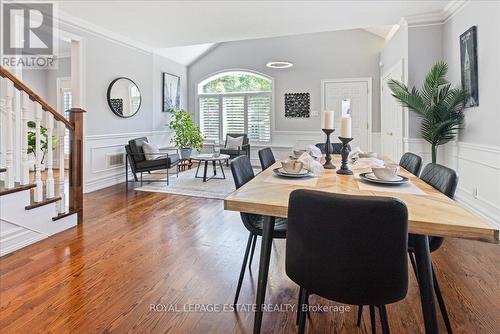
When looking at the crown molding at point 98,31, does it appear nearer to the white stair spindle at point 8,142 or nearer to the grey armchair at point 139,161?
the grey armchair at point 139,161

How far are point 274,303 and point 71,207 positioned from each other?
2.44 meters

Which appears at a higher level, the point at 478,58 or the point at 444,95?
the point at 478,58

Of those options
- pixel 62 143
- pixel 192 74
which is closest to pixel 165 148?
pixel 192 74

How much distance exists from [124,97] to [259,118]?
3.25 meters

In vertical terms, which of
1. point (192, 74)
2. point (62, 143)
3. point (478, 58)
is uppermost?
point (192, 74)

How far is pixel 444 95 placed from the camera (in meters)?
3.79

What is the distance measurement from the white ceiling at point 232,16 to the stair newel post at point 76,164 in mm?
1799

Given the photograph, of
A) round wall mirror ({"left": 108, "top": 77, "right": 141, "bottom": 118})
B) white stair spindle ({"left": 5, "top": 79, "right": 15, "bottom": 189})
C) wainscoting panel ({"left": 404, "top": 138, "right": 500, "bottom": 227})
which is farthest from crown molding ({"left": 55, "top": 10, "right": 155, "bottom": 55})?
wainscoting panel ({"left": 404, "top": 138, "right": 500, "bottom": 227})

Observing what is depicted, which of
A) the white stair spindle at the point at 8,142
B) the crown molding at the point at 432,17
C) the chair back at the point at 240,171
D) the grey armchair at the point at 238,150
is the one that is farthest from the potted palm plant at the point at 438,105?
the white stair spindle at the point at 8,142

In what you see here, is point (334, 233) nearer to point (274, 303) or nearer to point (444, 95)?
point (274, 303)

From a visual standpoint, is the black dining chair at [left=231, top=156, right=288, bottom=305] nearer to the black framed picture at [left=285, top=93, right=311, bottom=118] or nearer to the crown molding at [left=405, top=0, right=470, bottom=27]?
the crown molding at [left=405, top=0, right=470, bottom=27]

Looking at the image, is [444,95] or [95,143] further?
[95,143]

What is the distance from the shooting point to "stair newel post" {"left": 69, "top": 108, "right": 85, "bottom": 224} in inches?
126

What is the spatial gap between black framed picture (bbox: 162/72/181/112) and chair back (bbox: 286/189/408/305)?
6.40 m
